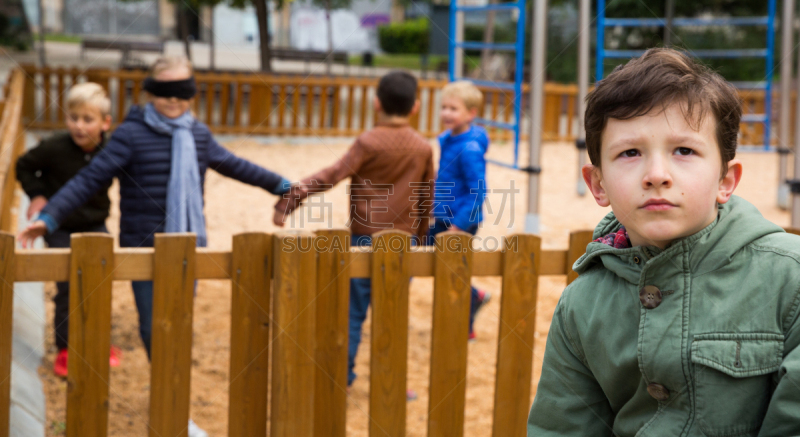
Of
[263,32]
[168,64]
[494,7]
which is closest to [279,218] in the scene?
[168,64]

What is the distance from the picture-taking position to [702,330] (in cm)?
111

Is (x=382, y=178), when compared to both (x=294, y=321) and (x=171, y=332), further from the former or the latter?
(x=171, y=332)

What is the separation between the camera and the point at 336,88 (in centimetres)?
1161

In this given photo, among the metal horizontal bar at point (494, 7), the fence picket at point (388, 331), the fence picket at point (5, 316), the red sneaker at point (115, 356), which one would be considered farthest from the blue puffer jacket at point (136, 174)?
the metal horizontal bar at point (494, 7)

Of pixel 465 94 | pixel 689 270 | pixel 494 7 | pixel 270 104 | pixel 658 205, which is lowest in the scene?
pixel 689 270

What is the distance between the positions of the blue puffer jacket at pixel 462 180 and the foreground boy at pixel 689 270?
2744mm

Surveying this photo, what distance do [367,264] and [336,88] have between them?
9.43 m

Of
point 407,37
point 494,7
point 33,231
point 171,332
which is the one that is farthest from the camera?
point 407,37

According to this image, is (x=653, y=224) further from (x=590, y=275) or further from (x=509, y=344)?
(x=509, y=344)

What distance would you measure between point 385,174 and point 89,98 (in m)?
1.48

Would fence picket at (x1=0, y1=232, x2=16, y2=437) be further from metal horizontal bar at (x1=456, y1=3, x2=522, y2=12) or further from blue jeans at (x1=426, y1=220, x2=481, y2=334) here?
metal horizontal bar at (x1=456, y1=3, x2=522, y2=12)

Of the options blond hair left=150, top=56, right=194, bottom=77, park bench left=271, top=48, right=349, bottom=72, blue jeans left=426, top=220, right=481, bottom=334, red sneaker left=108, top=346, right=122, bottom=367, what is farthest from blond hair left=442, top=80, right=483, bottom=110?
park bench left=271, top=48, right=349, bottom=72

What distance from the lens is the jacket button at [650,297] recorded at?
1.15 m

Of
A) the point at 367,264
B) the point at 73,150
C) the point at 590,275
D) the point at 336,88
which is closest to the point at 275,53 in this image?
the point at 336,88
